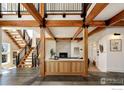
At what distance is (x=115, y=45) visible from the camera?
31.8ft

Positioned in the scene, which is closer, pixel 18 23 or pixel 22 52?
pixel 18 23

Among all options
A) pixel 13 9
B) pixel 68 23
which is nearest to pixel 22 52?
pixel 13 9

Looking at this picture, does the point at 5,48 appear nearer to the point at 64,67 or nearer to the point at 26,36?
the point at 26,36

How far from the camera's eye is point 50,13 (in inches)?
307

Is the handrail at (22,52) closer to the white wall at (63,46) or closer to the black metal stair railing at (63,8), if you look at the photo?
the white wall at (63,46)

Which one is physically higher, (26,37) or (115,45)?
(26,37)

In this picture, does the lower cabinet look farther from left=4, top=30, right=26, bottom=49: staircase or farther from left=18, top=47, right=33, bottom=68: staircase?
left=4, top=30, right=26, bottom=49: staircase

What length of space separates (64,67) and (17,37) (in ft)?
17.4

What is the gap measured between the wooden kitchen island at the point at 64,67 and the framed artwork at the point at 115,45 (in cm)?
201

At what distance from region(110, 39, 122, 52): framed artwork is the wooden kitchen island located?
2.01 meters

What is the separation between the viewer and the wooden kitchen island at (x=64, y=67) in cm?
871

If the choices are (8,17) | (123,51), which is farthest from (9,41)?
(123,51)

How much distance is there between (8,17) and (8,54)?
5.50 meters
